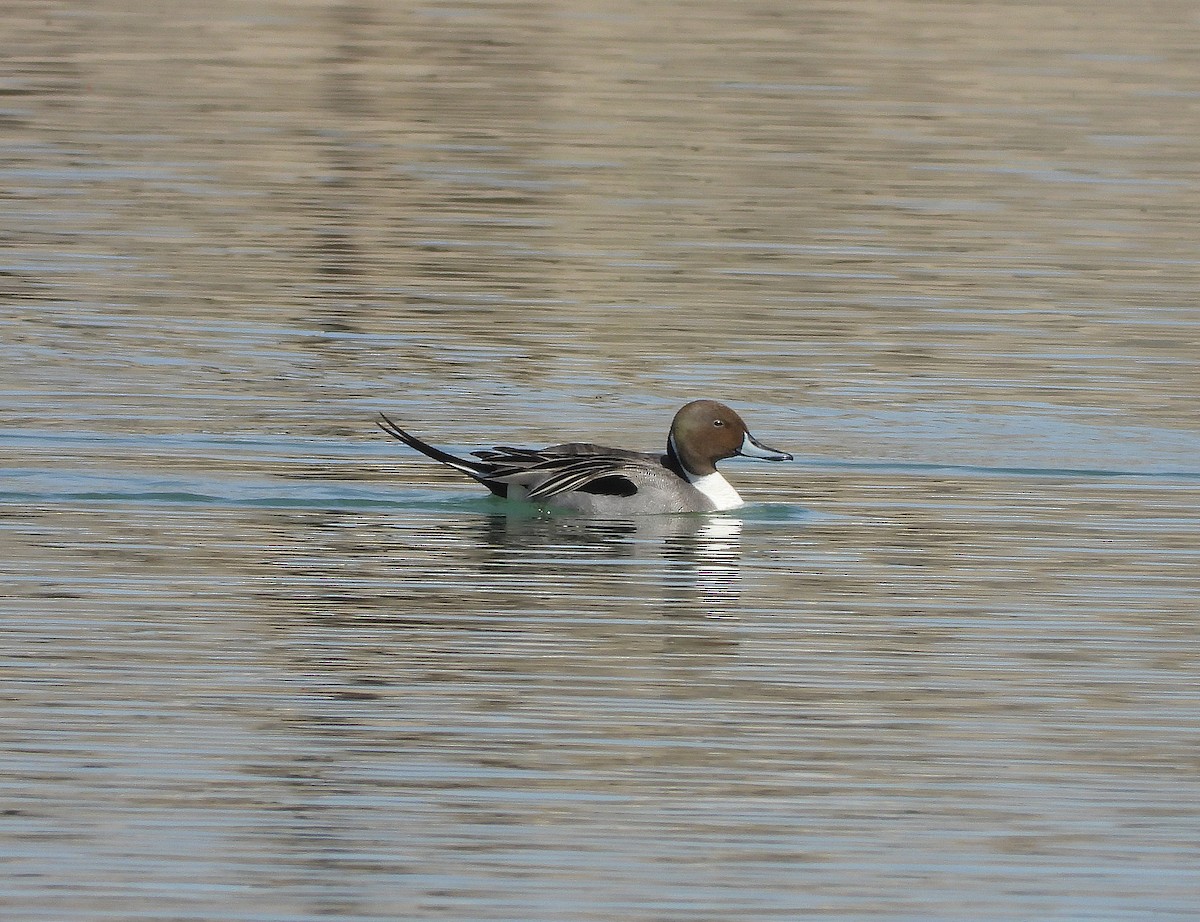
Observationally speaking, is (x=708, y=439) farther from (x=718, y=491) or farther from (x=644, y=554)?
(x=644, y=554)

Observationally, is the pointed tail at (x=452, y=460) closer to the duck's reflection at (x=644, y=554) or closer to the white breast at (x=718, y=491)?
the duck's reflection at (x=644, y=554)

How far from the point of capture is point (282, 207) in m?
22.1

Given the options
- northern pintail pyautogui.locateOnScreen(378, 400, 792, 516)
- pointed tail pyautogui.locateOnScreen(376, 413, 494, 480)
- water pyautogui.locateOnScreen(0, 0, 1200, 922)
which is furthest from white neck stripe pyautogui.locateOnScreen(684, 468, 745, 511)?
pointed tail pyautogui.locateOnScreen(376, 413, 494, 480)

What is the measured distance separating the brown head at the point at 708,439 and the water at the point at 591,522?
36cm

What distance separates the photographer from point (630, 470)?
41.8 ft

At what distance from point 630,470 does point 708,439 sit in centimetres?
46

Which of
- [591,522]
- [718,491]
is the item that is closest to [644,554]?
[591,522]

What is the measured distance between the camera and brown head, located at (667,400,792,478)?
42.6 ft

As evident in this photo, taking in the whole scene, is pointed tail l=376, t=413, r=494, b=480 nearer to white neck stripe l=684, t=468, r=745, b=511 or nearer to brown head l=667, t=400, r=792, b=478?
brown head l=667, t=400, r=792, b=478

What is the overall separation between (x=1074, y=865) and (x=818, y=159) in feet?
58.6

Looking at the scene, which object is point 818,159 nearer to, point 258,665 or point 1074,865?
point 258,665

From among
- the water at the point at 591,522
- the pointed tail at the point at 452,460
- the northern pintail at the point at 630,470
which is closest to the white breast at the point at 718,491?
the northern pintail at the point at 630,470

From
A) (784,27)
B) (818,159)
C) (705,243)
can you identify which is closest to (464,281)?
(705,243)

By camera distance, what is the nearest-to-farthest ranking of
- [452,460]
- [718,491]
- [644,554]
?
[644,554], [452,460], [718,491]
